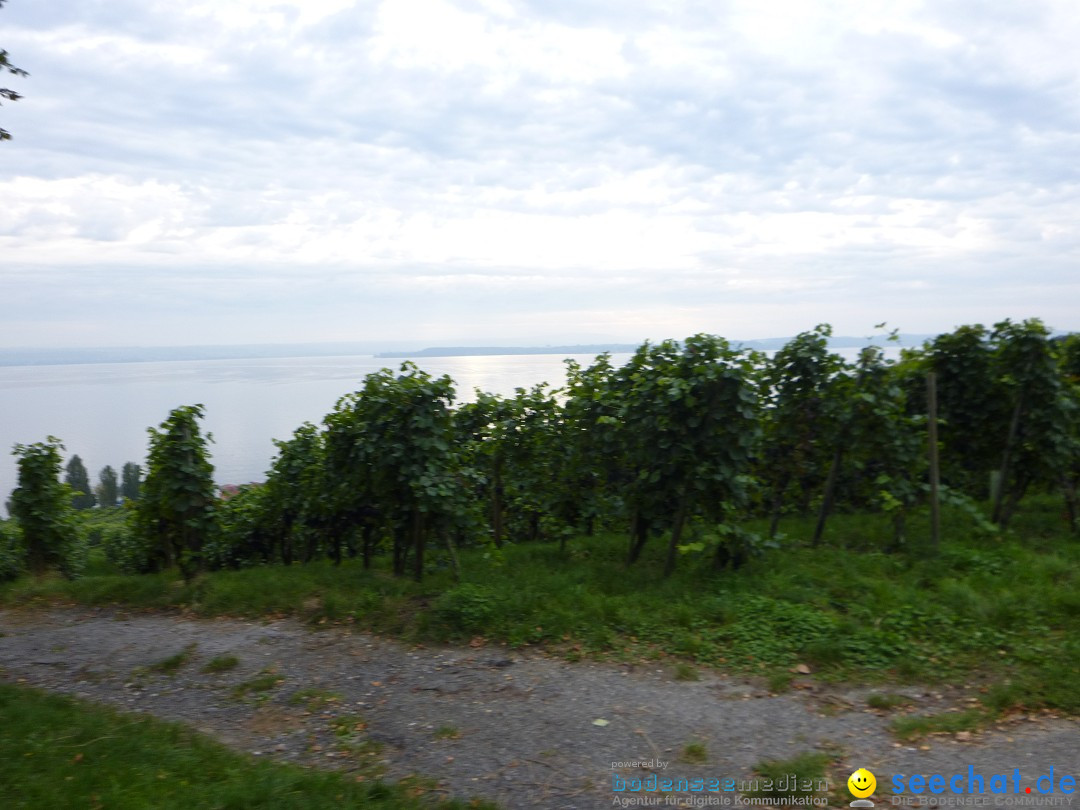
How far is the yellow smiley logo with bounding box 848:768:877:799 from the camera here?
4469mm

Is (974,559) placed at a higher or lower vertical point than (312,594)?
higher

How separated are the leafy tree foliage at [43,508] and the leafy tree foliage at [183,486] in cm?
312

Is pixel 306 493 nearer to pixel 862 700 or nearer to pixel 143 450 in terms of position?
pixel 143 450

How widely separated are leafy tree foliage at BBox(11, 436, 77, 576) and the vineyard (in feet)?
0.18

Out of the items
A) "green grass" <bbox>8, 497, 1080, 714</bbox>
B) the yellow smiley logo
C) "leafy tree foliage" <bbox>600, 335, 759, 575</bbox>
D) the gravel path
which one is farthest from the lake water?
the yellow smiley logo

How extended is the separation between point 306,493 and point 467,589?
14.7 ft

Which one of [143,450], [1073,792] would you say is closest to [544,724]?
[1073,792]

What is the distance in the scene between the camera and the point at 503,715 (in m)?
5.83

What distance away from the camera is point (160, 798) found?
4.41 m

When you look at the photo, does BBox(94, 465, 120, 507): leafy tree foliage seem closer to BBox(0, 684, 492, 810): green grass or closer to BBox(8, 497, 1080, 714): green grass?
BBox(8, 497, 1080, 714): green grass

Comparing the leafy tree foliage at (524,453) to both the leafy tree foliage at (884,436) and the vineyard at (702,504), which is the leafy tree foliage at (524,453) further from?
the leafy tree foliage at (884,436)

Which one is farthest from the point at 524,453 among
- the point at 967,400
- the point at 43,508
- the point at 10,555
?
the point at 10,555

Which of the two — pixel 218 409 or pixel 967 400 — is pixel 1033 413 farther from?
pixel 218 409

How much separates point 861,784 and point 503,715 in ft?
8.35
